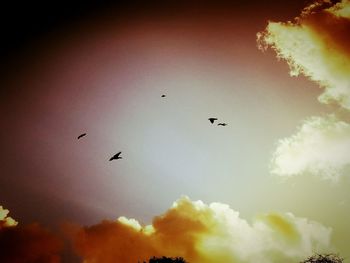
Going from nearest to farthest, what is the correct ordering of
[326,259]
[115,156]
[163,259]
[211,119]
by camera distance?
[115,156], [211,119], [326,259], [163,259]

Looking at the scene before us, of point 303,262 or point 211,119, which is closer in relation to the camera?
point 211,119

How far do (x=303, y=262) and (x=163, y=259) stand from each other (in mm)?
29270

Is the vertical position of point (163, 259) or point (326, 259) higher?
point (326, 259)

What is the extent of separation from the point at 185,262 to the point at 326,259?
28808 mm

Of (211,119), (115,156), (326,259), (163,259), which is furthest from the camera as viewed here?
(163,259)

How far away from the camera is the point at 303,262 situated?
56.8 m

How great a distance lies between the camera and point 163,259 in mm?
60594

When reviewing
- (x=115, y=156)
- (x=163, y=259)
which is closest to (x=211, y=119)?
(x=115, y=156)

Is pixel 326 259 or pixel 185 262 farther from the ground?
pixel 326 259

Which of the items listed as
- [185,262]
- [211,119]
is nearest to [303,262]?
[185,262]

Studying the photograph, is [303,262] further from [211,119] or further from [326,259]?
[211,119]

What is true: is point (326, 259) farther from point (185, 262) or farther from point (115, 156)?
point (115, 156)

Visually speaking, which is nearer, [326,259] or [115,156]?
[115,156]

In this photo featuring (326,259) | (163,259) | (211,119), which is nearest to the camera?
(211,119)
